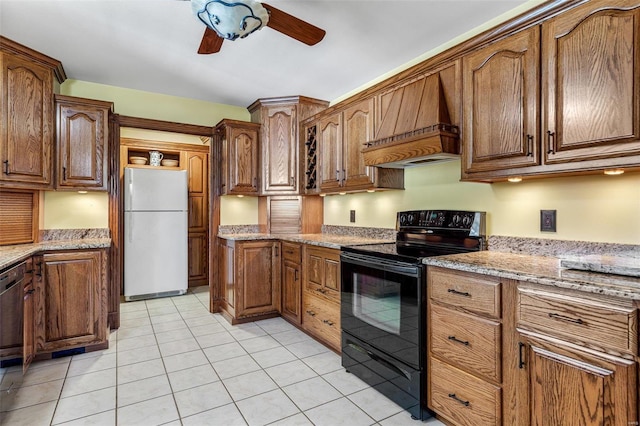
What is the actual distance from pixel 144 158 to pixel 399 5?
3.97m

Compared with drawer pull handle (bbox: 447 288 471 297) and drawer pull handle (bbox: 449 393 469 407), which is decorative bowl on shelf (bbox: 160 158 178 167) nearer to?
drawer pull handle (bbox: 447 288 471 297)

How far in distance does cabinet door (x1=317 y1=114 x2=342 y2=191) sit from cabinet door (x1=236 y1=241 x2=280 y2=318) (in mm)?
848

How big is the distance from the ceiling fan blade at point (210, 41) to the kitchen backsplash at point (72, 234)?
86.7 inches

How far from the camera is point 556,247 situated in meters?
1.91

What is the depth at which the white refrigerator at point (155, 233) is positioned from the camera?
14.1 feet

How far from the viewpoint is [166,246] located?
449 cm

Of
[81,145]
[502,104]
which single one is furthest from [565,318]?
[81,145]

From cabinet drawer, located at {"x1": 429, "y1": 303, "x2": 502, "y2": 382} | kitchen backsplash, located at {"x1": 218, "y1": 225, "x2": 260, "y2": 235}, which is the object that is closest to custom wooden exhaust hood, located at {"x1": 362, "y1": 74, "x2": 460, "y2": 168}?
cabinet drawer, located at {"x1": 429, "y1": 303, "x2": 502, "y2": 382}

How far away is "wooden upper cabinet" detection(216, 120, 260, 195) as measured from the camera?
3.71 metres

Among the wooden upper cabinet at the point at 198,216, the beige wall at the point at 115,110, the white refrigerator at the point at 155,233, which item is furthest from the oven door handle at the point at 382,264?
the wooden upper cabinet at the point at 198,216

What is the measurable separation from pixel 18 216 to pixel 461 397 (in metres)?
3.62

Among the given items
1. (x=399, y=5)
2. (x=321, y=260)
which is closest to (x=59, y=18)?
(x=399, y=5)

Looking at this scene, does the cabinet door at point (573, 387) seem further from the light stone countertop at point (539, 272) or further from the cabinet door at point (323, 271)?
the cabinet door at point (323, 271)

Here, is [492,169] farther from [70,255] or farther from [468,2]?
[70,255]
